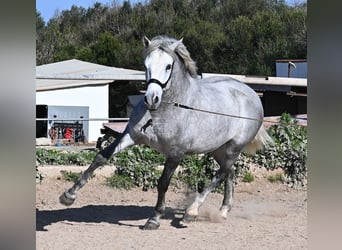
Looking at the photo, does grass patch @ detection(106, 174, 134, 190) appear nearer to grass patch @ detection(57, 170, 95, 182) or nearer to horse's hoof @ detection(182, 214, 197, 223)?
grass patch @ detection(57, 170, 95, 182)

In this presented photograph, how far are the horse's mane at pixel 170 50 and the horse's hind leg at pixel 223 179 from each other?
3.49 feet

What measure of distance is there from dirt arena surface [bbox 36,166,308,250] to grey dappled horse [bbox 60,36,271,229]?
0.33 m

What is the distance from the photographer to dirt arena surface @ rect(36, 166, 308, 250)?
221 inches

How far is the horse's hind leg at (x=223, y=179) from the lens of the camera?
21.4 feet

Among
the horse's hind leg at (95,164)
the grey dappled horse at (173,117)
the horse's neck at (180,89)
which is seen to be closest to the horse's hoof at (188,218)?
the grey dappled horse at (173,117)

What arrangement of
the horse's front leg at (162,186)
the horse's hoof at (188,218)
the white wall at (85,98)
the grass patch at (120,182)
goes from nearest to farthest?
the horse's front leg at (162,186) < the horse's hoof at (188,218) < the grass patch at (120,182) < the white wall at (85,98)

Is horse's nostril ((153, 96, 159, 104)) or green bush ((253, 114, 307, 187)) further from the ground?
horse's nostril ((153, 96, 159, 104))

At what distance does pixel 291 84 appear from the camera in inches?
549

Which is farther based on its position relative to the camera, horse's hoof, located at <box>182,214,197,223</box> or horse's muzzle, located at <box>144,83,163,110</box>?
horse's hoof, located at <box>182,214,197,223</box>

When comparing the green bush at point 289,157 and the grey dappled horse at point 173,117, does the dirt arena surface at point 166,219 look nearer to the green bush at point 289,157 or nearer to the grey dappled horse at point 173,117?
the green bush at point 289,157

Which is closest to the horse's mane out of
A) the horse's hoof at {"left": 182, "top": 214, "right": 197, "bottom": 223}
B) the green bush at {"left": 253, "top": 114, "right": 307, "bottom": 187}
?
the horse's hoof at {"left": 182, "top": 214, "right": 197, "bottom": 223}
